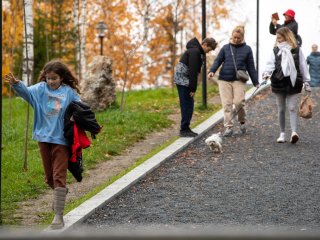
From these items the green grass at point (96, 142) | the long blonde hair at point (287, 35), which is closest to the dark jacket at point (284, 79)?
the long blonde hair at point (287, 35)

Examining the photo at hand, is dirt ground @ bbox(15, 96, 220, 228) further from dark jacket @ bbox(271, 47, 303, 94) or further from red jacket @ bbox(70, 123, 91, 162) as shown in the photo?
dark jacket @ bbox(271, 47, 303, 94)

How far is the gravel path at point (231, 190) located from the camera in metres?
6.16

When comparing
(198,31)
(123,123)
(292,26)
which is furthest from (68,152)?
(198,31)

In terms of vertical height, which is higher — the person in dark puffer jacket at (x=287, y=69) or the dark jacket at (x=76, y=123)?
the person in dark puffer jacket at (x=287, y=69)

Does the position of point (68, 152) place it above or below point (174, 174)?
above

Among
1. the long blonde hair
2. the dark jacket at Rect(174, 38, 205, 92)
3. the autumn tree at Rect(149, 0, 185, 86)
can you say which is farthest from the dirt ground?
the autumn tree at Rect(149, 0, 185, 86)

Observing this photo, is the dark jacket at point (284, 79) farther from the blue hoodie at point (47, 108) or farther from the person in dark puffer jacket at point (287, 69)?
the blue hoodie at point (47, 108)

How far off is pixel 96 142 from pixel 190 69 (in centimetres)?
200

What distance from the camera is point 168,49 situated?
53938mm

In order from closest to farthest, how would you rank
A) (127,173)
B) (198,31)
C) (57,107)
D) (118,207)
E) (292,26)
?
(57,107) < (118,207) < (127,173) < (292,26) < (198,31)

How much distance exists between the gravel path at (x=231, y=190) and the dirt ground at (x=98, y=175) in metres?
0.55

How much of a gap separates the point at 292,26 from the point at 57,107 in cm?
1066

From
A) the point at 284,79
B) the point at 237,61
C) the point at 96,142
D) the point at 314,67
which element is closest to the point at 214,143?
the point at 284,79

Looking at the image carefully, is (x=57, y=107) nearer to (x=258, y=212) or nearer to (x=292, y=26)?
(x=258, y=212)
